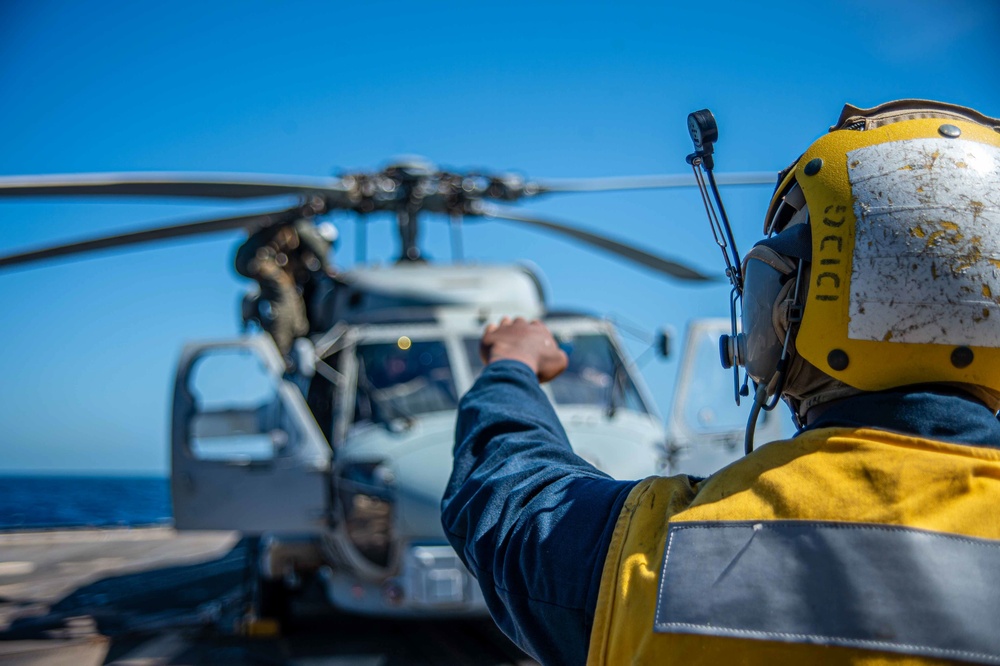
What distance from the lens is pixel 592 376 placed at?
551cm

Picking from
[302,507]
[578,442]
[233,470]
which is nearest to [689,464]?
[578,442]

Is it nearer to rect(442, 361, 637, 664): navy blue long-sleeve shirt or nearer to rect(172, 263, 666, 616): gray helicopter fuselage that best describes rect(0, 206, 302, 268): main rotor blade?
rect(172, 263, 666, 616): gray helicopter fuselage

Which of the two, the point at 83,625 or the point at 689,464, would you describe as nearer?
the point at 689,464

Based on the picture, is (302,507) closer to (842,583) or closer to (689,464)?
(689,464)

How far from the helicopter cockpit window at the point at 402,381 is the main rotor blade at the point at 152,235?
1.52 meters

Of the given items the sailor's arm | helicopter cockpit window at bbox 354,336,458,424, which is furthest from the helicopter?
the sailor's arm

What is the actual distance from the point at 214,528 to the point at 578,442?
91.8 inches

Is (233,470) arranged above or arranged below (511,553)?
below

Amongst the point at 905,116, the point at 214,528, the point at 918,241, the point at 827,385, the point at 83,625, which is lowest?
the point at 83,625

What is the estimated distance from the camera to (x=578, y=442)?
4508 millimetres

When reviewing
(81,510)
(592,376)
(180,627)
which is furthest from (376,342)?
(81,510)

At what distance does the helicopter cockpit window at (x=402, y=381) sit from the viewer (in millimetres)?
5145

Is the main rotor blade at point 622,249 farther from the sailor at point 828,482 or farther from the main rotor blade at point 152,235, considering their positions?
the sailor at point 828,482

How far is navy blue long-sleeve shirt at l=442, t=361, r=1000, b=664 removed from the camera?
98cm
